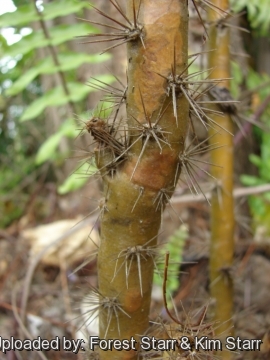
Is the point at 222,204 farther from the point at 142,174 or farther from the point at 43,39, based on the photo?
the point at 43,39

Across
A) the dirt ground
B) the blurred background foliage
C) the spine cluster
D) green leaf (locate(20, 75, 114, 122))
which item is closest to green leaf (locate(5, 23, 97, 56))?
the blurred background foliage

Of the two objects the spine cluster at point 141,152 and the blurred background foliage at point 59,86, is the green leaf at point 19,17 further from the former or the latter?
the spine cluster at point 141,152

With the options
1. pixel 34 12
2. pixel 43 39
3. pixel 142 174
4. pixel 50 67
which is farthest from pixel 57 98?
pixel 142 174

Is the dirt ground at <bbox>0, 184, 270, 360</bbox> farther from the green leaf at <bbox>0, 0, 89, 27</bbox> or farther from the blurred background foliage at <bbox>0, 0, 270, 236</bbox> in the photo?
the green leaf at <bbox>0, 0, 89, 27</bbox>

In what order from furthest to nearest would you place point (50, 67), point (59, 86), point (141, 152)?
1. point (59, 86)
2. point (50, 67)
3. point (141, 152)

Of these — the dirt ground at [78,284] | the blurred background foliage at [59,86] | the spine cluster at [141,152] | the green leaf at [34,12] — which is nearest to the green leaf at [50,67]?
the blurred background foliage at [59,86]

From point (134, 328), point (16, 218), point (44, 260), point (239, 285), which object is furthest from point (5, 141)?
point (134, 328)

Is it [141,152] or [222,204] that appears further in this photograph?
[222,204]
